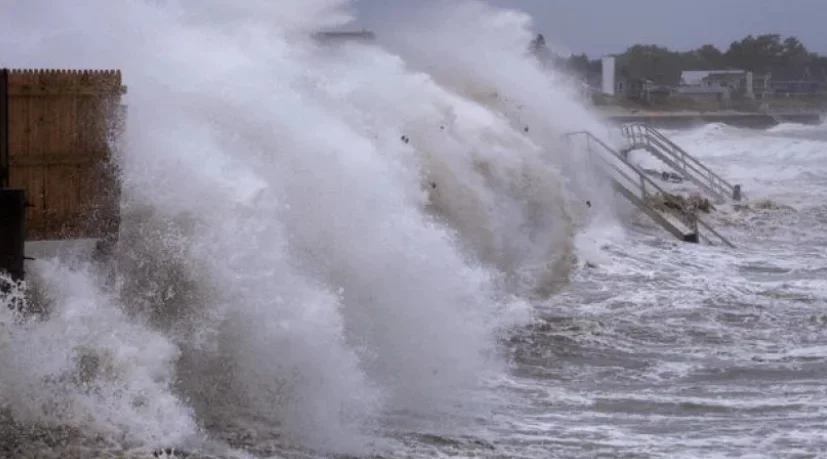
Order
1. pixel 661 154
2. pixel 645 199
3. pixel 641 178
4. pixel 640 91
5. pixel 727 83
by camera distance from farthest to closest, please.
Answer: pixel 727 83 < pixel 640 91 < pixel 661 154 < pixel 641 178 < pixel 645 199

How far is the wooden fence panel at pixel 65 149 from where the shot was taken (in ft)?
33.7

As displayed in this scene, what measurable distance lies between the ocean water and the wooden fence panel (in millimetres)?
216

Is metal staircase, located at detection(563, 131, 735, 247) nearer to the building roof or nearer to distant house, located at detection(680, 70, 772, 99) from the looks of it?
distant house, located at detection(680, 70, 772, 99)

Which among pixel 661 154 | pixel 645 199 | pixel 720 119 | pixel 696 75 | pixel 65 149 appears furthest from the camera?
pixel 696 75

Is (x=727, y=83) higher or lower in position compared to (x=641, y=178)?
higher

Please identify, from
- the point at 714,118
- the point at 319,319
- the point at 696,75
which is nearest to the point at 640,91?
the point at 714,118

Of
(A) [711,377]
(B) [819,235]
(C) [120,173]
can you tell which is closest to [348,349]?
Result: (C) [120,173]

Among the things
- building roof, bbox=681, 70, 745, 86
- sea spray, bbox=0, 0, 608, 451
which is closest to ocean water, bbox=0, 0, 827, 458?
sea spray, bbox=0, 0, 608, 451

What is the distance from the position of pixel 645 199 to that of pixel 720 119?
61154 mm

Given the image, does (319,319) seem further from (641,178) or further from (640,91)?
(640,91)

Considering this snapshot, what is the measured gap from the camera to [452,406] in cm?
1168

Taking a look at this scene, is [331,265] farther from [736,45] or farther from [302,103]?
[736,45]

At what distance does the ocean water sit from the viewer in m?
9.77

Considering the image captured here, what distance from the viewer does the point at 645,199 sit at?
86.6 ft
